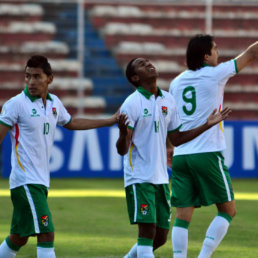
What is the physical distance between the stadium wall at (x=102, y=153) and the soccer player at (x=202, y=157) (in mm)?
9492

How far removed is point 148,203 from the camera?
5.60 meters

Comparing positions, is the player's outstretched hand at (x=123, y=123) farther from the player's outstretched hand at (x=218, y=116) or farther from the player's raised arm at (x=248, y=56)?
the player's raised arm at (x=248, y=56)

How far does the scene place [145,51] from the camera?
68.2 ft

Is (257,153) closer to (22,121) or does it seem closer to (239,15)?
(239,15)

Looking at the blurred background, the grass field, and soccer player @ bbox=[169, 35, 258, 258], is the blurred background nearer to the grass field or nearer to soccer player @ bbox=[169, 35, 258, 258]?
the grass field

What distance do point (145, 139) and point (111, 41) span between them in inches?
621

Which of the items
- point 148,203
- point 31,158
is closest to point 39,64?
point 31,158

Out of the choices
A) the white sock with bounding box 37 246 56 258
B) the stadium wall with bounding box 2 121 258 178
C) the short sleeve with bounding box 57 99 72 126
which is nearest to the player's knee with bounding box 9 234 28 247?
the white sock with bounding box 37 246 56 258

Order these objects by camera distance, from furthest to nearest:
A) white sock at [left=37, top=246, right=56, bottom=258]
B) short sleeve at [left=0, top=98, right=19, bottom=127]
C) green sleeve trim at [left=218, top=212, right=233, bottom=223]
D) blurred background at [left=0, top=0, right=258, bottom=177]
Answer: blurred background at [left=0, top=0, right=258, bottom=177]
green sleeve trim at [left=218, top=212, right=233, bottom=223]
short sleeve at [left=0, top=98, right=19, bottom=127]
white sock at [left=37, top=246, right=56, bottom=258]

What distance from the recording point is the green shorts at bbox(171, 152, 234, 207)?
612cm

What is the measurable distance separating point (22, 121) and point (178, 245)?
1554 mm

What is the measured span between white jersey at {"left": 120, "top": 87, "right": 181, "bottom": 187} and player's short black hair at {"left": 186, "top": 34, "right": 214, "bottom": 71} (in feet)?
2.05

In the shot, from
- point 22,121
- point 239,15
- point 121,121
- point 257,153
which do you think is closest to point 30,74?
point 22,121

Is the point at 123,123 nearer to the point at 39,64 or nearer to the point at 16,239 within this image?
the point at 39,64
